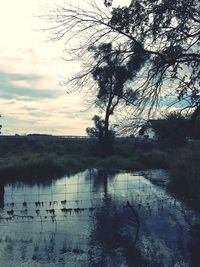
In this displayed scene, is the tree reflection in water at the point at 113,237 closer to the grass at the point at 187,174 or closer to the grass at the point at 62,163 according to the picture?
the grass at the point at 187,174

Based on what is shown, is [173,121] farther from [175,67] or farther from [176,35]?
[176,35]

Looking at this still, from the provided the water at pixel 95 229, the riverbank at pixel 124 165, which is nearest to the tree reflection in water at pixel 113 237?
the water at pixel 95 229

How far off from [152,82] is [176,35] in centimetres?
158

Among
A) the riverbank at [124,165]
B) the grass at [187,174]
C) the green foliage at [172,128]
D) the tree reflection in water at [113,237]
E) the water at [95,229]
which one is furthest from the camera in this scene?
the riverbank at [124,165]

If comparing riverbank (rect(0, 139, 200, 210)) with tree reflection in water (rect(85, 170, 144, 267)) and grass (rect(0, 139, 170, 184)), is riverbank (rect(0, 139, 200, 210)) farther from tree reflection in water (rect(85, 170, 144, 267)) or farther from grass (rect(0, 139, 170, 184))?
tree reflection in water (rect(85, 170, 144, 267))

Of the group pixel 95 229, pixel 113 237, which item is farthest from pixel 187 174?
pixel 113 237

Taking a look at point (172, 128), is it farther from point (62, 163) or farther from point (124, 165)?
point (124, 165)

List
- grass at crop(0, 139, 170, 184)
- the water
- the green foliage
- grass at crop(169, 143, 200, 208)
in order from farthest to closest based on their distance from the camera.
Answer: grass at crop(0, 139, 170, 184)
grass at crop(169, 143, 200, 208)
the green foliage
the water

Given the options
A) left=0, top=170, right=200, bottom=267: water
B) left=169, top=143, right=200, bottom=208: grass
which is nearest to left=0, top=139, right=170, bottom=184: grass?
left=169, top=143, right=200, bottom=208: grass

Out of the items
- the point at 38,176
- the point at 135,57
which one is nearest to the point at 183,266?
the point at 135,57

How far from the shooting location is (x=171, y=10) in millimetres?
13500

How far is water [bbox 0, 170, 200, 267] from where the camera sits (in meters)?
13.1

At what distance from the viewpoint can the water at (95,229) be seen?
1309 cm

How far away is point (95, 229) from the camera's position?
16.7 meters
